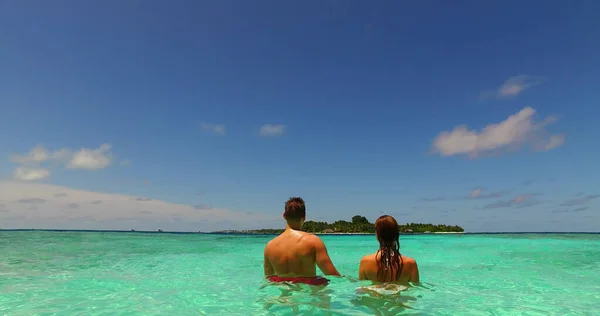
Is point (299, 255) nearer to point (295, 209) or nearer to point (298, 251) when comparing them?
point (298, 251)

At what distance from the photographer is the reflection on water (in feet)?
18.0

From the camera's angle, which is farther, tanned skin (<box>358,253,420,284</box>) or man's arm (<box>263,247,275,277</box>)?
man's arm (<box>263,247,275,277</box>)

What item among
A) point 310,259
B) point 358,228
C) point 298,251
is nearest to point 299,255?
point 298,251

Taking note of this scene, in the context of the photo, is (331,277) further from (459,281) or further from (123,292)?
(459,281)

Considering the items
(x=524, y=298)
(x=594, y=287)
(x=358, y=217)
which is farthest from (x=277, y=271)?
(x=358, y=217)

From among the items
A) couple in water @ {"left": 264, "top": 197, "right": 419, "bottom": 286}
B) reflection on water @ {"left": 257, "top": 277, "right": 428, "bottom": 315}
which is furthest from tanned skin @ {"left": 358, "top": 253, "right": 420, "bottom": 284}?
reflection on water @ {"left": 257, "top": 277, "right": 428, "bottom": 315}

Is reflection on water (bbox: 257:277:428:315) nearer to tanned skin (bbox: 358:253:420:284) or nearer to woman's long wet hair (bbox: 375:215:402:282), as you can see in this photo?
tanned skin (bbox: 358:253:420:284)

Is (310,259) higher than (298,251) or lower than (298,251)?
lower

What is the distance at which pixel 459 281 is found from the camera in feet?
38.7

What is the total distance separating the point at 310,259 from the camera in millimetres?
6066

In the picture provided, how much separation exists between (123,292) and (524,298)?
9.46 metres

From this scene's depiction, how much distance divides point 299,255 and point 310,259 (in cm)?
Answer: 20

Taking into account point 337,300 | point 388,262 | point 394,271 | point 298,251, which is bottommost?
point 337,300

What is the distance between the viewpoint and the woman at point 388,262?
5605 millimetres
